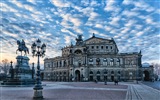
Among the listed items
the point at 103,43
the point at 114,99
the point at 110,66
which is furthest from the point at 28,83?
the point at 103,43

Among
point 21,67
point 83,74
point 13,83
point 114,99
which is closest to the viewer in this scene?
point 114,99

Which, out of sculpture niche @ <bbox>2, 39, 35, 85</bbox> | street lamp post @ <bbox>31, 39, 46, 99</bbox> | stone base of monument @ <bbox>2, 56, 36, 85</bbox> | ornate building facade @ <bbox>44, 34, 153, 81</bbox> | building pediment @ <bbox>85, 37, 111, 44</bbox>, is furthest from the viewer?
building pediment @ <bbox>85, 37, 111, 44</bbox>

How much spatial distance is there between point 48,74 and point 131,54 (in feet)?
150

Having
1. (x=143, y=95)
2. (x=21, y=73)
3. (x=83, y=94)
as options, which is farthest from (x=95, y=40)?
(x=83, y=94)

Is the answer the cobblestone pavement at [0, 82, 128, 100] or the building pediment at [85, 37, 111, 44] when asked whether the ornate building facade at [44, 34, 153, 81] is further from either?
the cobblestone pavement at [0, 82, 128, 100]

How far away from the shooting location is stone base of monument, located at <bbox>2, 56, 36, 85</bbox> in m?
38.9

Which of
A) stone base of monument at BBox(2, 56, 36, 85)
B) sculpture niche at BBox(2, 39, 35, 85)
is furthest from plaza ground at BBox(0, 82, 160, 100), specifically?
sculpture niche at BBox(2, 39, 35, 85)

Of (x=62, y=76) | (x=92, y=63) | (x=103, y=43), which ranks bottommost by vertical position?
(x=62, y=76)

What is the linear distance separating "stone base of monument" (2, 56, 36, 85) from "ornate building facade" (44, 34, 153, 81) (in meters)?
44.7

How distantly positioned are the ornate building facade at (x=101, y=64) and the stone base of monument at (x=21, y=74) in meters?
44.7

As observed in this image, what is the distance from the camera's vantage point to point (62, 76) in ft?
320

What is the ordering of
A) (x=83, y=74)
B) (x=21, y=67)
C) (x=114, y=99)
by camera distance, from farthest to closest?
(x=83, y=74) → (x=21, y=67) → (x=114, y=99)

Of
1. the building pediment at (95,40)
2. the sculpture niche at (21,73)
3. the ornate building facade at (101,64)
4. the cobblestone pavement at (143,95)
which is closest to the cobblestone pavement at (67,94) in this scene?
the cobblestone pavement at (143,95)

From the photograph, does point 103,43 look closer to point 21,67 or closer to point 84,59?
point 84,59
